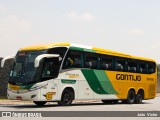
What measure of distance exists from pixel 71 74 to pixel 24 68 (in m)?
2.69

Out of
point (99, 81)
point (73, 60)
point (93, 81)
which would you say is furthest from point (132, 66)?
point (73, 60)

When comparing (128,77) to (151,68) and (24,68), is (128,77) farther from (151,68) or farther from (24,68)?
(24,68)

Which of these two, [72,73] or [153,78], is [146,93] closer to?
[153,78]

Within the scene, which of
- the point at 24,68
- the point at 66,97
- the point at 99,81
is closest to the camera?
the point at 24,68

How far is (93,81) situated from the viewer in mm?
22219

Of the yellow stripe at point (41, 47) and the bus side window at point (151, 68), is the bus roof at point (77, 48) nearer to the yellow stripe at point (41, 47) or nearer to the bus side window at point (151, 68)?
the yellow stripe at point (41, 47)

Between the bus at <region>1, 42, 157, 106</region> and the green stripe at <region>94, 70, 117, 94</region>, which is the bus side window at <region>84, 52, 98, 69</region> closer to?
the bus at <region>1, 42, 157, 106</region>

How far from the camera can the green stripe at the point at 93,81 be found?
70.6 feet

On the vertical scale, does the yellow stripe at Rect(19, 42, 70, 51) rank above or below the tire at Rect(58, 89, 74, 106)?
above

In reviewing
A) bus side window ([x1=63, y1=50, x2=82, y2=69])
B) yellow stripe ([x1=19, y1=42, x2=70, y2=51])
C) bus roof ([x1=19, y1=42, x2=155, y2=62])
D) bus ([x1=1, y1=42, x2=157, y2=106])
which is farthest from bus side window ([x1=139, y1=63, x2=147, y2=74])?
yellow stripe ([x1=19, y1=42, x2=70, y2=51])

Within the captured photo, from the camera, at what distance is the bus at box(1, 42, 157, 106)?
18578mm

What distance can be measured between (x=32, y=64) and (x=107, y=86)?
6362 mm

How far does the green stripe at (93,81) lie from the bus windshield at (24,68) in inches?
135

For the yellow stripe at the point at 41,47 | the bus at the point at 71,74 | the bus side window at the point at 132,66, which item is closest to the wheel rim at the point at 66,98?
the bus at the point at 71,74
